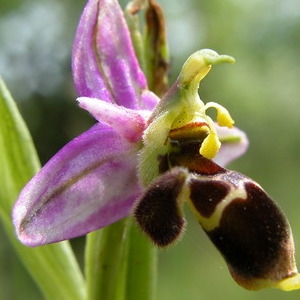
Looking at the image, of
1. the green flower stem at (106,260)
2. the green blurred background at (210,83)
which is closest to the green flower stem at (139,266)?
the green flower stem at (106,260)

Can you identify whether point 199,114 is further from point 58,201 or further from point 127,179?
point 58,201

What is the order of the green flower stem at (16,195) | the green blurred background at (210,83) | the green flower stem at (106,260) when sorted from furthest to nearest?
the green blurred background at (210,83) < the green flower stem at (16,195) < the green flower stem at (106,260)

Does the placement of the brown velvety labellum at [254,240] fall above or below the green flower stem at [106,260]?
above

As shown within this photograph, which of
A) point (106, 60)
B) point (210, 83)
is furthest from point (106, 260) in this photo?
point (210, 83)

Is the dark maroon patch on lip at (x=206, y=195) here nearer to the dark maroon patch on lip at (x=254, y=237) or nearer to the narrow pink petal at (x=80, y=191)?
the dark maroon patch on lip at (x=254, y=237)

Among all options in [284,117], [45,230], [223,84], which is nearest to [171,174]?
[45,230]

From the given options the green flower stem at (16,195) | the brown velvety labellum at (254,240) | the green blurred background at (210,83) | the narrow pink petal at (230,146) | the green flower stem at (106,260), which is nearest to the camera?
the brown velvety labellum at (254,240)

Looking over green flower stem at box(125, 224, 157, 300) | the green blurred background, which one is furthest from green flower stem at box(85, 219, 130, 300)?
the green blurred background
